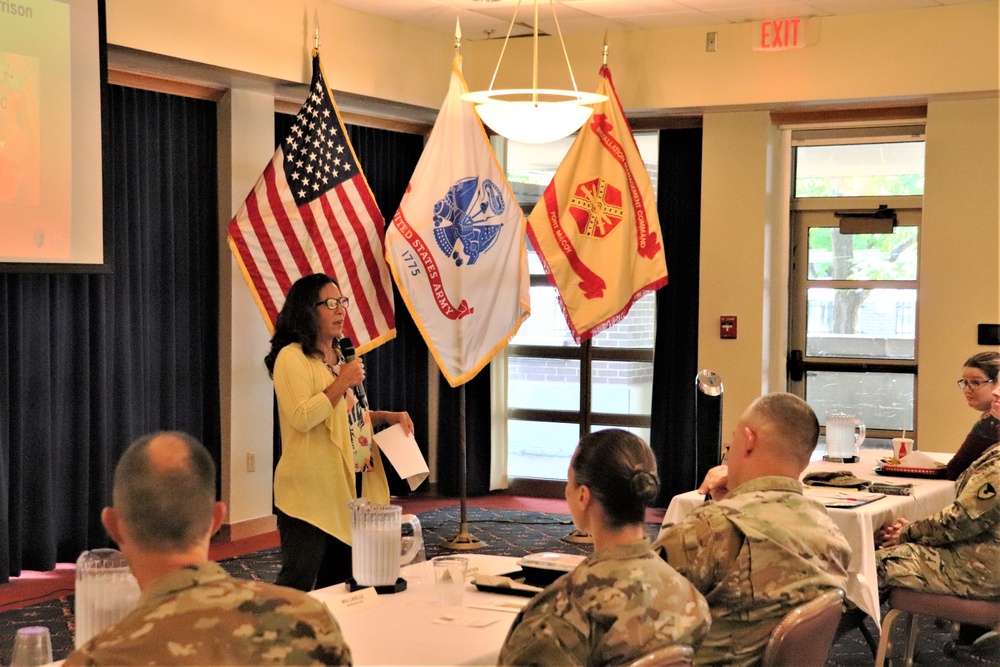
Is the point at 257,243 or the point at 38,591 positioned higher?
the point at 257,243

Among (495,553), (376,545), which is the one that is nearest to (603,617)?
(376,545)

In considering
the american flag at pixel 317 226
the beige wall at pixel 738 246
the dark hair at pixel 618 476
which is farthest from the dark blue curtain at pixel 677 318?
the dark hair at pixel 618 476

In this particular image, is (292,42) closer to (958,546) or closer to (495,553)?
(495,553)

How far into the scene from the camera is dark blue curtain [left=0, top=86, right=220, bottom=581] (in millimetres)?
5664

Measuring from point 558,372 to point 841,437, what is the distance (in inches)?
133

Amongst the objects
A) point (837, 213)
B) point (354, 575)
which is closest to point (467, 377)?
point (837, 213)

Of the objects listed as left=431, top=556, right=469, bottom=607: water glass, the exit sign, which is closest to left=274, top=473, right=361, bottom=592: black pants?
left=431, top=556, right=469, bottom=607: water glass

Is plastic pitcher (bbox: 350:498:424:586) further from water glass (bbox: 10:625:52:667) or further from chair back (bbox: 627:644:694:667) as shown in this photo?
chair back (bbox: 627:644:694:667)

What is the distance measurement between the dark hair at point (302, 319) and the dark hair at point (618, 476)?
5.91 feet

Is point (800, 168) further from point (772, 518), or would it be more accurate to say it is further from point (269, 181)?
point (772, 518)

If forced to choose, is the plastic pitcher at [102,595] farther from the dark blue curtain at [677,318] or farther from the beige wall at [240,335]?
the dark blue curtain at [677,318]

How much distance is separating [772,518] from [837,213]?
17.3 ft

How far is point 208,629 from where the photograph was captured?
167cm

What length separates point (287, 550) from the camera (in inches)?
145
